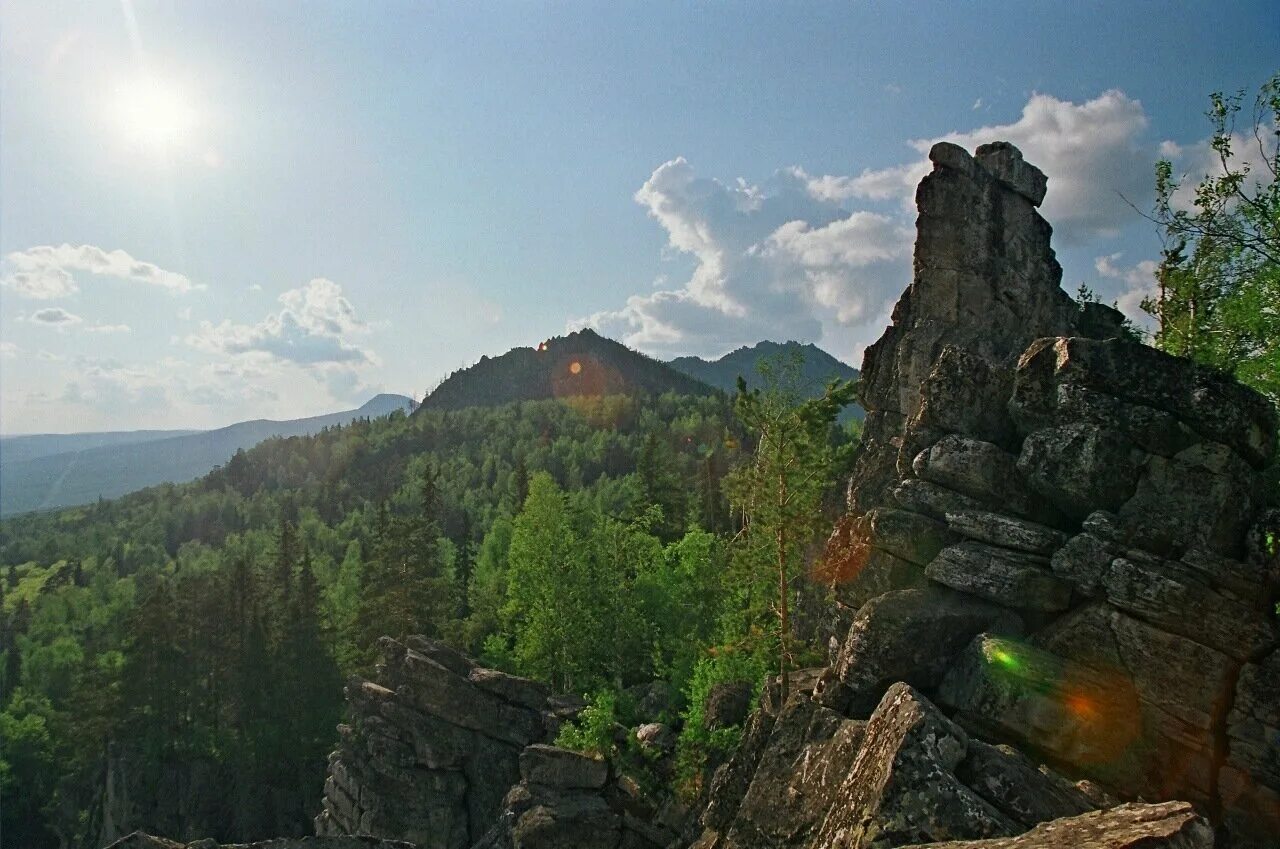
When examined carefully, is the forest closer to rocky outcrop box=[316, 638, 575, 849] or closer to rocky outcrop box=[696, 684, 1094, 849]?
rocky outcrop box=[316, 638, 575, 849]

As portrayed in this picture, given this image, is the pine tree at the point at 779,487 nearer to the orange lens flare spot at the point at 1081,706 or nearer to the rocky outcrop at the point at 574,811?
the rocky outcrop at the point at 574,811

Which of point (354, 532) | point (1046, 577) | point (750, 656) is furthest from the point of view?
point (354, 532)

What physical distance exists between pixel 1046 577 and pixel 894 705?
18.6 feet

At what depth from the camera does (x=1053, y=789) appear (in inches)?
502

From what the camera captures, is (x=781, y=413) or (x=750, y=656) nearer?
(x=781, y=413)

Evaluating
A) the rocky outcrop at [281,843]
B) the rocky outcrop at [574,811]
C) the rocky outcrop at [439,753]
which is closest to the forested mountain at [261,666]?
the rocky outcrop at [439,753]

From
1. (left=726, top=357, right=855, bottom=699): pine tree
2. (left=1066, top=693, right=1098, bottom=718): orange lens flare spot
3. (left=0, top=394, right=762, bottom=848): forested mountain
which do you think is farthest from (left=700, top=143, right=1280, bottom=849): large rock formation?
(left=0, top=394, right=762, bottom=848): forested mountain

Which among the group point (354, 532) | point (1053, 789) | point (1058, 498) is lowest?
point (354, 532)

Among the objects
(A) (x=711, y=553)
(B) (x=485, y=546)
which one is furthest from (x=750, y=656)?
(B) (x=485, y=546)

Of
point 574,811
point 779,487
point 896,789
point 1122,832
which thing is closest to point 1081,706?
point 1122,832

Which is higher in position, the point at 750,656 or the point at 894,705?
the point at 894,705

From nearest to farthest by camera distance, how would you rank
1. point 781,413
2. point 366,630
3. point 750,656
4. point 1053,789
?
point 1053,789
point 781,413
point 750,656
point 366,630

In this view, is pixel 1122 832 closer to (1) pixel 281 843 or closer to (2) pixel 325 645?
(1) pixel 281 843

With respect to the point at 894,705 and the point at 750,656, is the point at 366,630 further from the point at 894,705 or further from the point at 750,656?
the point at 894,705
